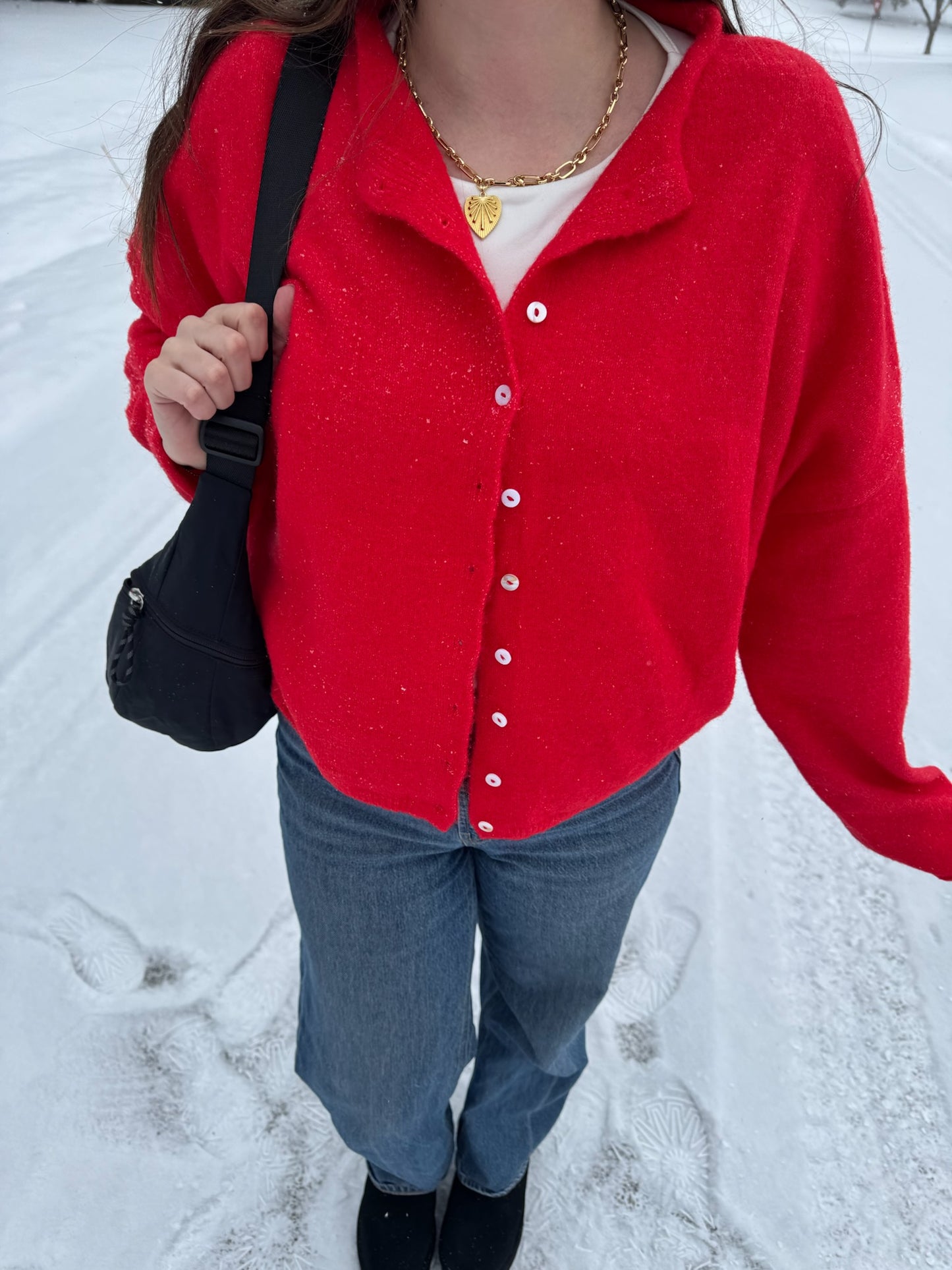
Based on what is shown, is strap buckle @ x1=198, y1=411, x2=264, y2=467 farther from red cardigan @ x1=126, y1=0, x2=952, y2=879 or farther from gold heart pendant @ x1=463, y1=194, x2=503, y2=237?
gold heart pendant @ x1=463, y1=194, x2=503, y2=237

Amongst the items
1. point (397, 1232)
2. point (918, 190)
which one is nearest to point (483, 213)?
point (397, 1232)

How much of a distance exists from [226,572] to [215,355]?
205mm

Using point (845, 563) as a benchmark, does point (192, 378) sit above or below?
above

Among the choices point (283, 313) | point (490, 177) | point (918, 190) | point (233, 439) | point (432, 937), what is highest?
point (490, 177)

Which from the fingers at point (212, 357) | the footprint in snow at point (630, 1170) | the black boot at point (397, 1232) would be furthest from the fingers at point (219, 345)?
the footprint in snow at point (630, 1170)

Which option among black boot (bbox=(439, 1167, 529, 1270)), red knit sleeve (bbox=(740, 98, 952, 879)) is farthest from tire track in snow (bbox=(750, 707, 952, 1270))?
red knit sleeve (bbox=(740, 98, 952, 879))

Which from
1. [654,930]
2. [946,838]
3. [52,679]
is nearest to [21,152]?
[52,679]

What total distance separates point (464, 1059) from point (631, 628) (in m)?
0.71

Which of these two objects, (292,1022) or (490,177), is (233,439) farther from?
(292,1022)

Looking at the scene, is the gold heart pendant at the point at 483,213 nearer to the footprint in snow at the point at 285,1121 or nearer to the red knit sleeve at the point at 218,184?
the red knit sleeve at the point at 218,184

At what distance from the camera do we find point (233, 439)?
848 mm

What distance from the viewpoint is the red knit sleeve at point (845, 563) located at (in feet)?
2.52

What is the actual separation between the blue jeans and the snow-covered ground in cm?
37

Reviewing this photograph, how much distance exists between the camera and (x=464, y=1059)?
4.07 feet
